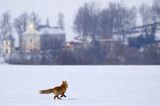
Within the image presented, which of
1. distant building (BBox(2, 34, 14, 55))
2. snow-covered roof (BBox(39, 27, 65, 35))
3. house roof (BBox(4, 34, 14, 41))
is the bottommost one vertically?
distant building (BBox(2, 34, 14, 55))

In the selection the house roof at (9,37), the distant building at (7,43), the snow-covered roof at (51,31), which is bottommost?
the distant building at (7,43)

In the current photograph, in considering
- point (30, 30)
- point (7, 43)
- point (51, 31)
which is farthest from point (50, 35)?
point (7, 43)

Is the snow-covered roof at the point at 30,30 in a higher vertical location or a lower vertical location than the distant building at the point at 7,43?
higher

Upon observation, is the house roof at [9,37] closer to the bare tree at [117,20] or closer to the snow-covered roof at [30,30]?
the snow-covered roof at [30,30]

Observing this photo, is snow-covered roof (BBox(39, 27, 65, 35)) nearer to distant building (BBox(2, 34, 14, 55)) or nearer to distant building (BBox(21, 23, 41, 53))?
distant building (BBox(21, 23, 41, 53))

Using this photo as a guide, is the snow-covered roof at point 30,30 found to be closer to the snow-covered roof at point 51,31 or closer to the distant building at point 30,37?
the distant building at point 30,37

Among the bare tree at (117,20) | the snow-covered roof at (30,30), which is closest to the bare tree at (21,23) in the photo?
the snow-covered roof at (30,30)

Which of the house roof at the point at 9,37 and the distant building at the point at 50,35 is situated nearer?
the distant building at the point at 50,35

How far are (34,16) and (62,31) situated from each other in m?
7.98

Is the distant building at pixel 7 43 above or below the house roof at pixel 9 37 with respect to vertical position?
below

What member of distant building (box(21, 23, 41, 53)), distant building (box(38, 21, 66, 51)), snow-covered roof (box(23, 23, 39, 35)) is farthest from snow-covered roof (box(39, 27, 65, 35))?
snow-covered roof (box(23, 23, 39, 35))
